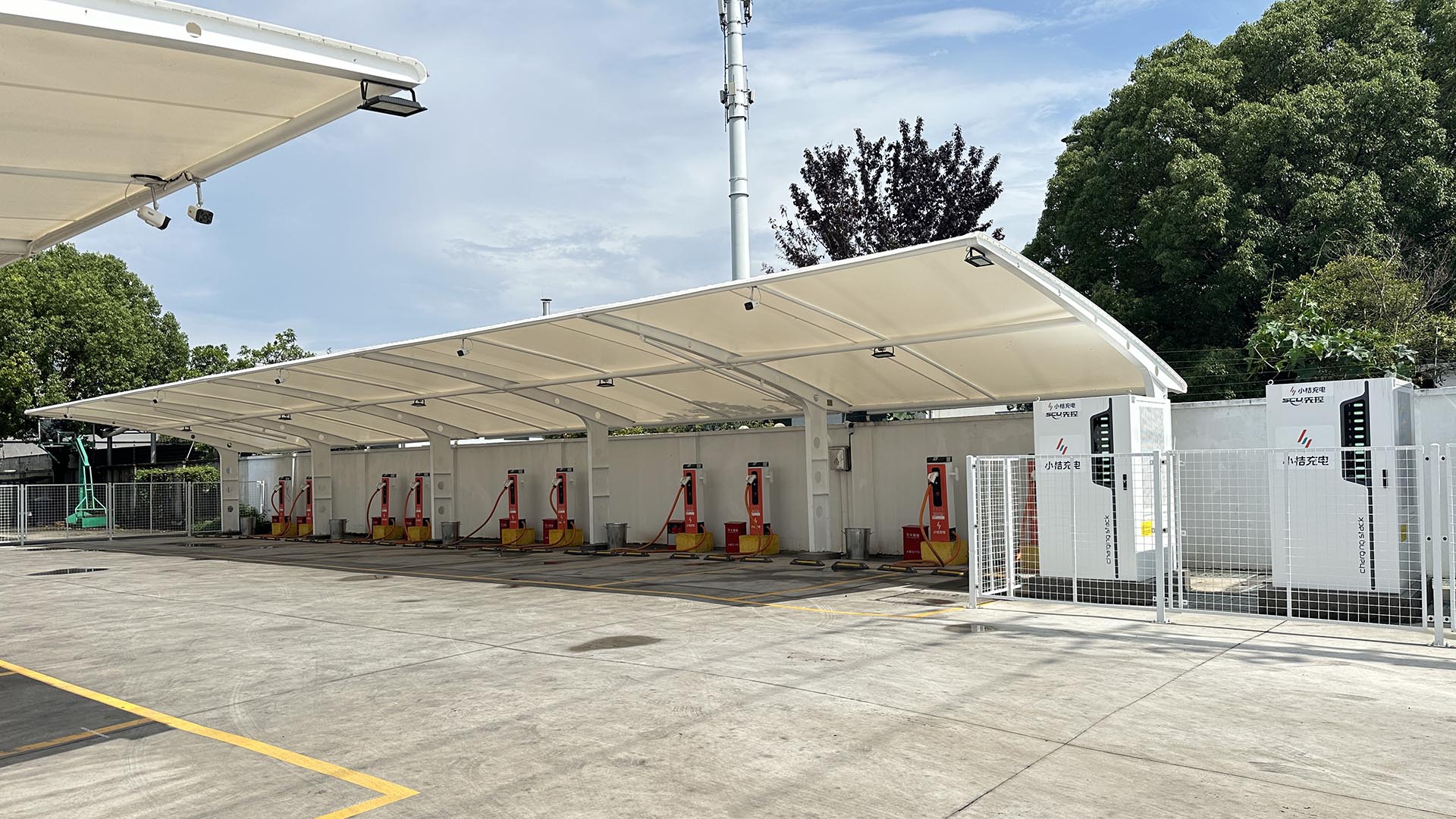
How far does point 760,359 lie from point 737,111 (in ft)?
40.5

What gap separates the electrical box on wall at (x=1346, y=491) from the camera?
33.3 feet

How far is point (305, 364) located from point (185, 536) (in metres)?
15.3

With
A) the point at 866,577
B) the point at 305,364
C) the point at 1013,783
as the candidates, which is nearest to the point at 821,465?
the point at 866,577

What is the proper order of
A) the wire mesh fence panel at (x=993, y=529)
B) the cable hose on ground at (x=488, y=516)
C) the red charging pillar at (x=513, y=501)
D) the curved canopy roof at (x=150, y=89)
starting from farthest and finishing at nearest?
the cable hose on ground at (x=488, y=516)
the red charging pillar at (x=513, y=501)
the wire mesh fence panel at (x=993, y=529)
the curved canopy roof at (x=150, y=89)

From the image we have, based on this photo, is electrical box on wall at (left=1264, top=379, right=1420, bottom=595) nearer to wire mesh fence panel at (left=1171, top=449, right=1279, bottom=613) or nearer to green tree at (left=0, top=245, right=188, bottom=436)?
wire mesh fence panel at (left=1171, top=449, right=1279, bottom=613)

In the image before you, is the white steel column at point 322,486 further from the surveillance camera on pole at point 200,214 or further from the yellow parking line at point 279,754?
the surveillance camera on pole at point 200,214

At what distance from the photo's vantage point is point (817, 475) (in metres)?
17.2

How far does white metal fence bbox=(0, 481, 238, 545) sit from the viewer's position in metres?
31.7

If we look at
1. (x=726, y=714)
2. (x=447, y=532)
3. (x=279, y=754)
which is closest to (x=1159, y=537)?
(x=726, y=714)

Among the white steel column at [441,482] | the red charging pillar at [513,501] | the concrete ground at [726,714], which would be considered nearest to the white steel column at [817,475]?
the concrete ground at [726,714]

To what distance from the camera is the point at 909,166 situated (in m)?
32.6

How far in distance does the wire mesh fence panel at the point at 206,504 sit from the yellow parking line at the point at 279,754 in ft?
86.5

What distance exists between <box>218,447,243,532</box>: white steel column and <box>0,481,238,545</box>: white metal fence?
0.79 feet

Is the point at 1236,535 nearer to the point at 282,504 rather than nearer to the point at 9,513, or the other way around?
the point at 282,504
